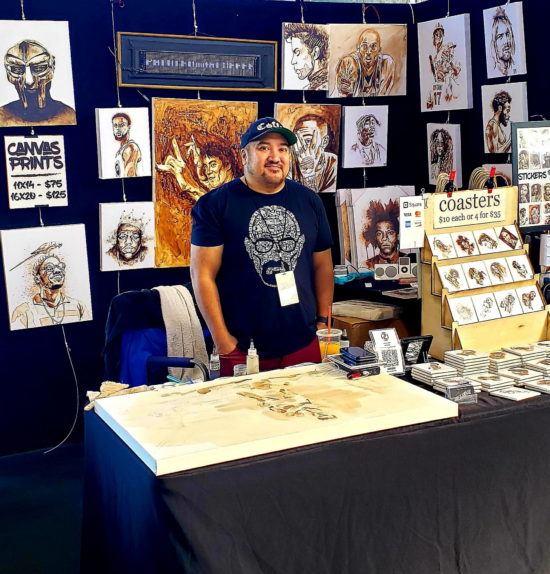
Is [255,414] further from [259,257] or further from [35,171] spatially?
[35,171]

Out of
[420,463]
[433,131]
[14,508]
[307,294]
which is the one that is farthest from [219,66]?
[420,463]

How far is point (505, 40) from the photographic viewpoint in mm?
4230

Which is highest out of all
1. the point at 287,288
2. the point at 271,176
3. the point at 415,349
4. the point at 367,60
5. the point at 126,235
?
the point at 367,60

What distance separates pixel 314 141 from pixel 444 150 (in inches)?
32.3

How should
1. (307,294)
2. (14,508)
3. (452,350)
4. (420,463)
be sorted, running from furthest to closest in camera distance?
(14,508), (307,294), (452,350), (420,463)

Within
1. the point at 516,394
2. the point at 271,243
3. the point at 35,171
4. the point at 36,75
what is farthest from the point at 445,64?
the point at 516,394

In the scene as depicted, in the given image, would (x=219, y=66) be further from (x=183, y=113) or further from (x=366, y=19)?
(x=366, y=19)

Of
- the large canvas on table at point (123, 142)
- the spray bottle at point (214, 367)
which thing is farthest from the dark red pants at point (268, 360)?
the large canvas on table at point (123, 142)

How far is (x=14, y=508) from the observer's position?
3771 millimetres

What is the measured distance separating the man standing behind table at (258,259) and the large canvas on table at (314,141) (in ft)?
4.98

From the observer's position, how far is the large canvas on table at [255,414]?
1.87 meters

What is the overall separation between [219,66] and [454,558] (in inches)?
128

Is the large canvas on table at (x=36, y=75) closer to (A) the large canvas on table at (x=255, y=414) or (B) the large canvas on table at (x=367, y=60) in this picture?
(B) the large canvas on table at (x=367, y=60)

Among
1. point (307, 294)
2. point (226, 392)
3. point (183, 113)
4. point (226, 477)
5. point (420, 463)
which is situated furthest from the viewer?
point (183, 113)
